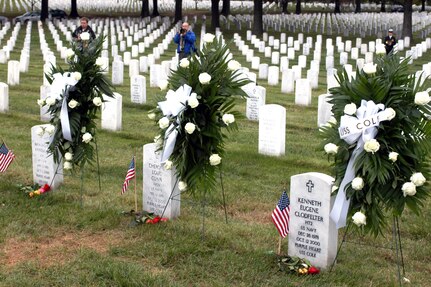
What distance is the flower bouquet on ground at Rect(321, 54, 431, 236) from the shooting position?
6.30 meters

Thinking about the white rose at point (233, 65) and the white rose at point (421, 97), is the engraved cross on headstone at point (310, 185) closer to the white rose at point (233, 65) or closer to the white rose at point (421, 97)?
the white rose at point (421, 97)

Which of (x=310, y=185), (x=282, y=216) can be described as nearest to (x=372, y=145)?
(x=310, y=185)

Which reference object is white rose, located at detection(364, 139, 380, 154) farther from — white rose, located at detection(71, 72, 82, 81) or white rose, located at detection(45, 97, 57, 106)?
white rose, located at detection(45, 97, 57, 106)

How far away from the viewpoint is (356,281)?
6.55 m

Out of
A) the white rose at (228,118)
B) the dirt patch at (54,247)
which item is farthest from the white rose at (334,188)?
the dirt patch at (54,247)

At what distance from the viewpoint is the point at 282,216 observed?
23.2 feet

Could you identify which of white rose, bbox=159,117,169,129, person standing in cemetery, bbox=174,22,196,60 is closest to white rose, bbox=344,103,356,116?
white rose, bbox=159,117,169,129

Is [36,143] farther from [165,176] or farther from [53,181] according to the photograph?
[165,176]

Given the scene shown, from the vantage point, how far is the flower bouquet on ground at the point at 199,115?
24.8 feet

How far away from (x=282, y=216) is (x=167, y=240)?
1268 mm

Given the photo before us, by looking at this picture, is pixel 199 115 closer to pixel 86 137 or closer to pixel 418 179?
pixel 86 137

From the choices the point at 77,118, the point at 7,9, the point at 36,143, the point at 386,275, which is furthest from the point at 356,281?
the point at 7,9

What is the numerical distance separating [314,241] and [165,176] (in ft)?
6.74

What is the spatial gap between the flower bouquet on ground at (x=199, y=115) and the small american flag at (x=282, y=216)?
0.88m
